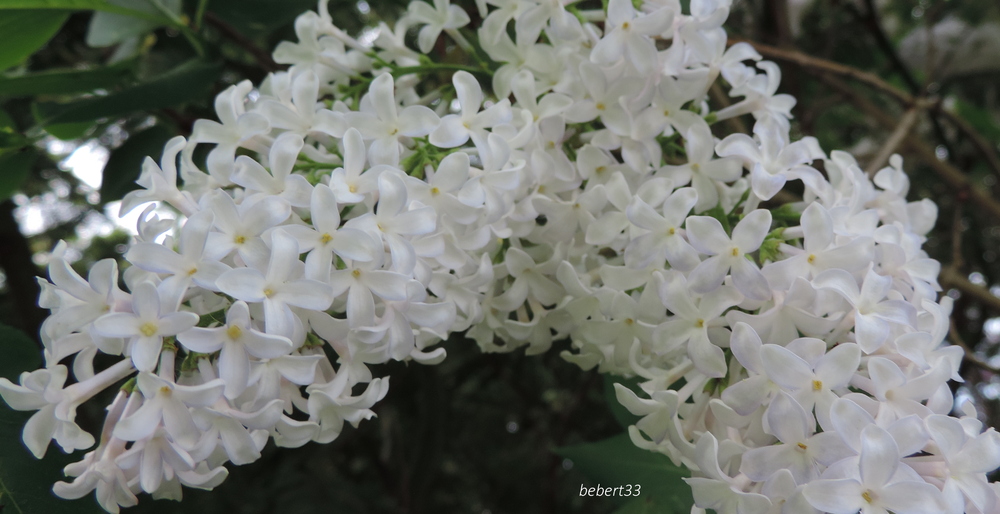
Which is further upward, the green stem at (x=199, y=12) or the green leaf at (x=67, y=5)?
the green leaf at (x=67, y=5)

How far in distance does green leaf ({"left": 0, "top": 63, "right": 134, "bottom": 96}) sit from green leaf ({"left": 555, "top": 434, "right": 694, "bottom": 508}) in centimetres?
82

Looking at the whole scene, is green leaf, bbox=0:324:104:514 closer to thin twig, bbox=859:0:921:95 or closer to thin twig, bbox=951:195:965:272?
thin twig, bbox=951:195:965:272

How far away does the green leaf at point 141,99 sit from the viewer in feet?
2.97

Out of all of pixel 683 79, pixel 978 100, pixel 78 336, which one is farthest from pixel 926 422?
pixel 978 100

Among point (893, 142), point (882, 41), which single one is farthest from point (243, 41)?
point (882, 41)


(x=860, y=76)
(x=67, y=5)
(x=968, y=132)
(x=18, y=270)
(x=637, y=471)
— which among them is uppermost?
(x=67, y=5)

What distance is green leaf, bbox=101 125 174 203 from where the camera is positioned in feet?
3.37

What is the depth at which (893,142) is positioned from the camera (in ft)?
3.79

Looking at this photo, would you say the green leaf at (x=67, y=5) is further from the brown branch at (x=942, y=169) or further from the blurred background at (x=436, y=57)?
the brown branch at (x=942, y=169)

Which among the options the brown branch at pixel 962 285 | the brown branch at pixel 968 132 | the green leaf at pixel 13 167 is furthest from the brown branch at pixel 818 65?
the green leaf at pixel 13 167

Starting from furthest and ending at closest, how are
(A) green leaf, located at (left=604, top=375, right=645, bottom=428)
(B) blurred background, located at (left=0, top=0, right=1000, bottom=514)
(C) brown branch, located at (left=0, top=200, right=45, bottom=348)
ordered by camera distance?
(C) brown branch, located at (left=0, top=200, right=45, bottom=348)
(B) blurred background, located at (left=0, top=0, right=1000, bottom=514)
(A) green leaf, located at (left=604, top=375, right=645, bottom=428)

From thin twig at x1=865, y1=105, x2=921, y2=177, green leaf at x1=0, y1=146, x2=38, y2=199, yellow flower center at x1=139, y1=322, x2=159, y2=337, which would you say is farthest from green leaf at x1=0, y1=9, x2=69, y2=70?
thin twig at x1=865, y1=105, x2=921, y2=177

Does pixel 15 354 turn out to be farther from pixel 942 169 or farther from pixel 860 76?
pixel 942 169

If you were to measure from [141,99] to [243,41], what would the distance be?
1.33ft
